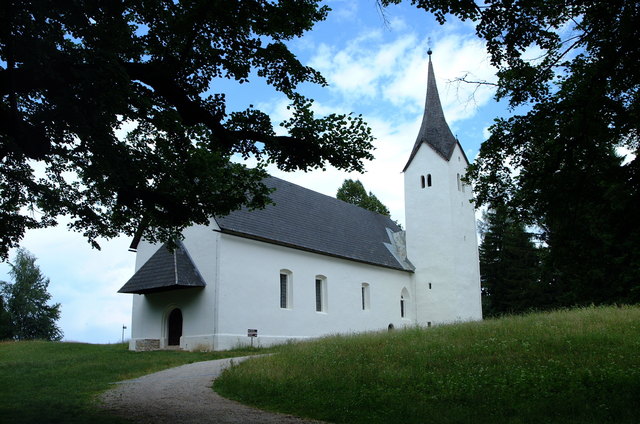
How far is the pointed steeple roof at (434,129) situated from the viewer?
3700 centimetres

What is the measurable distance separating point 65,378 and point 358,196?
127 feet

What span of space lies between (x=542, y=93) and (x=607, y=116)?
1082 mm

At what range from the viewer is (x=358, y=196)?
170 feet

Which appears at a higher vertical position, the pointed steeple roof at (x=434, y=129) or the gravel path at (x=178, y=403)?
the pointed steeple roof at (x=434, y=129)

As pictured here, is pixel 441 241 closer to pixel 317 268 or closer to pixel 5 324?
pixel 317 268

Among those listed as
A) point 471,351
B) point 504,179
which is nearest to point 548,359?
point 471,351

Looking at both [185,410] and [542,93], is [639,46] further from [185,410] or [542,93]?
[185,410]

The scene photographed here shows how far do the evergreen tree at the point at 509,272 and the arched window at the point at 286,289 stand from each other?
2077 centimetres

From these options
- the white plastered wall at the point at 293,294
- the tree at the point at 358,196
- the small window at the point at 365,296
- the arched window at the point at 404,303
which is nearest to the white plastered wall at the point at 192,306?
the white plastered wall at the point at 293,294

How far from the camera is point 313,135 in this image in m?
10.2

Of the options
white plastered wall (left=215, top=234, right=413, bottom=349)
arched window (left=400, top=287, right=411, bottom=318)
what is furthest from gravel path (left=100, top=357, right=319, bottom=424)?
arched window (left=400, top=287, right=411, bottom=318)

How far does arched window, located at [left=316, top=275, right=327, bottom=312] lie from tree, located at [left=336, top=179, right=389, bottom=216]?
849 inches

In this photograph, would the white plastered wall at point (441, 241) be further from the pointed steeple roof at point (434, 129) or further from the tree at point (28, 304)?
the tree at point (28, 304)

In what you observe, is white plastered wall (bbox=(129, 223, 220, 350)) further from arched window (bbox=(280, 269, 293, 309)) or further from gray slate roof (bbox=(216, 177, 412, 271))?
arched window (bbox=(280, 269, 293, 309))
